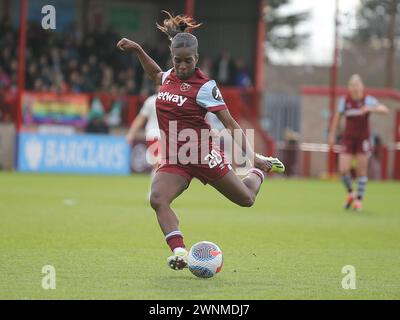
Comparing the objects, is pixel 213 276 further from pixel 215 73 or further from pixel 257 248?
pixel 215 73

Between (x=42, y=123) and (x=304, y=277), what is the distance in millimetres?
20659

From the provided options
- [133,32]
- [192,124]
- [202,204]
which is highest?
[133,32]

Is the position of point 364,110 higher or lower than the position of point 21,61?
lower

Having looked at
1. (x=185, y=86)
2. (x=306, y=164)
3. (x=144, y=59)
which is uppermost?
(x=144, y=59)

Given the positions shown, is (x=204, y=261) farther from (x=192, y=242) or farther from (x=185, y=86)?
(x=192, y=242)

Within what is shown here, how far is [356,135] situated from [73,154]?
1190cm

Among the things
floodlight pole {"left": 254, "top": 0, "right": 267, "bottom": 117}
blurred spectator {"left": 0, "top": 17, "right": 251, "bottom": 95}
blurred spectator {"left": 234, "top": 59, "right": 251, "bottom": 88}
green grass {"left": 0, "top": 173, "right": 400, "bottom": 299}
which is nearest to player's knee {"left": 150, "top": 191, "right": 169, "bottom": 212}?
green grass {"left": 0, "top": 173, "right": 400, "bottom": 299}

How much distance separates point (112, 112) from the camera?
30234 millimetres

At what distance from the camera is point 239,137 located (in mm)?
9227

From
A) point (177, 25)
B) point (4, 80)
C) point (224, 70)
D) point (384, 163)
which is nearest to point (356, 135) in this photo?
point (177, 25)

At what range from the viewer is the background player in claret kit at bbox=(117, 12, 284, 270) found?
904cm

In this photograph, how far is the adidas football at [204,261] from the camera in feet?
29.4

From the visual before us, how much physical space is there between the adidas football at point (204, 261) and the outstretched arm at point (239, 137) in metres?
0.97

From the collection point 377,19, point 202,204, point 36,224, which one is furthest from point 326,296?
point 377,19
